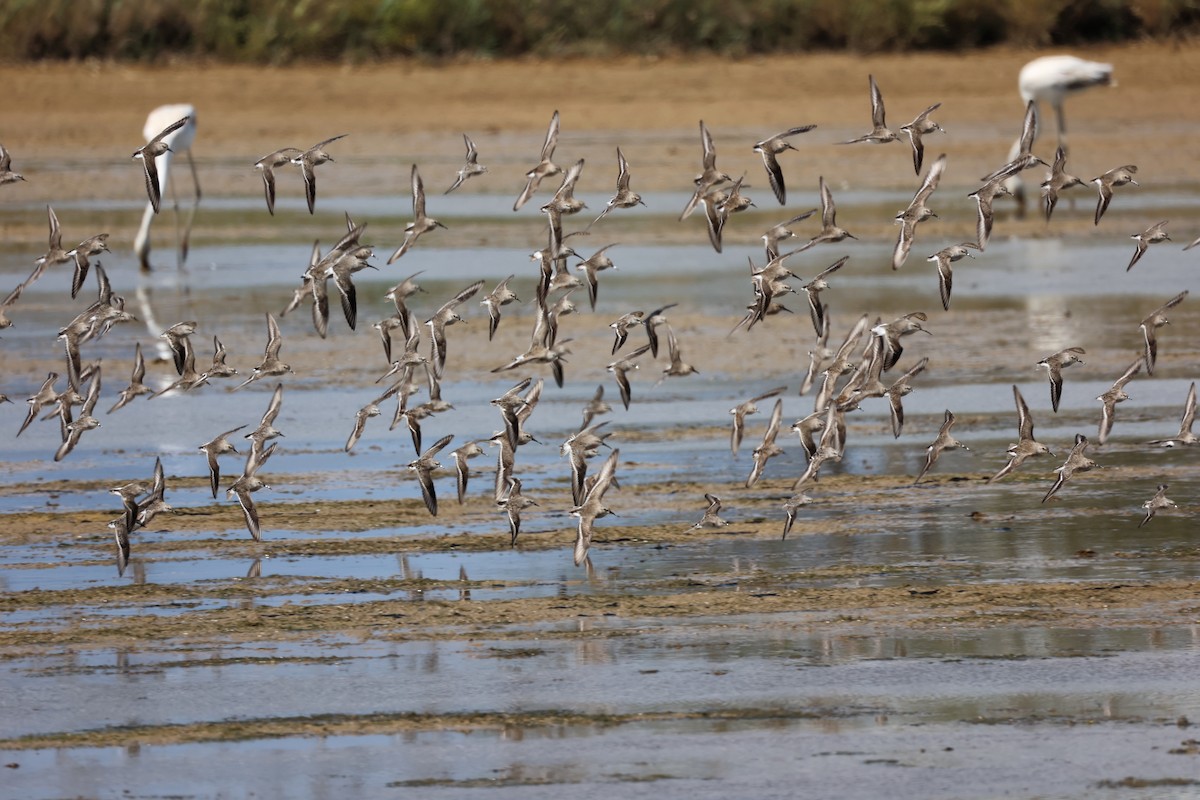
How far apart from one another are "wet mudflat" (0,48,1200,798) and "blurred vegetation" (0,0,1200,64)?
20536 mm

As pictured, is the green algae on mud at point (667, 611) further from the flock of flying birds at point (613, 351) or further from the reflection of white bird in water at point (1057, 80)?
the reflection of white bird in water at point (1057, 80)

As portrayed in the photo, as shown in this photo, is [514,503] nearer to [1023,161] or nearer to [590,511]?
[590,511]

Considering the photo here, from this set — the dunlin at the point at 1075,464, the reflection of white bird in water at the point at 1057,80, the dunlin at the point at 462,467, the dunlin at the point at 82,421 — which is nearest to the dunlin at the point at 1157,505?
the dunlin at the point at 1075,464

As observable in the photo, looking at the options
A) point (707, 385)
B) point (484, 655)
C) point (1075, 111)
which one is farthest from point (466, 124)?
point (484, 655)

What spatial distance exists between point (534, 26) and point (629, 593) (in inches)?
1257

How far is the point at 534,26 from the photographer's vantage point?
42688 millimetres

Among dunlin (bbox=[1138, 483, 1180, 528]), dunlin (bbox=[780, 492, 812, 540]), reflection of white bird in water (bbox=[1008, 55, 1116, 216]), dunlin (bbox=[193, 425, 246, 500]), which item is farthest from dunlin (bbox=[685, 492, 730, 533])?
reflection of white bird in water (bbox=[1008, 55, 1116, 216])

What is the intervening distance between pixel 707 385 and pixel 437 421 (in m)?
2.56

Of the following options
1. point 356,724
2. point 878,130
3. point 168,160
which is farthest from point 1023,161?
point 168,160

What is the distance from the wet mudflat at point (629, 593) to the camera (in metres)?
9.32

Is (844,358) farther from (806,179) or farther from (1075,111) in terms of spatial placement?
(1075,111)

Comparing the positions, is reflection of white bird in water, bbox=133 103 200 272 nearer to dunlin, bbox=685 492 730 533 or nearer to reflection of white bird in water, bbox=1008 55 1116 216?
reflection of white bird in water, bbox=1008 55 1116 216

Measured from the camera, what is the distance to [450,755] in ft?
30.7

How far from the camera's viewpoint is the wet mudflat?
932 cm
